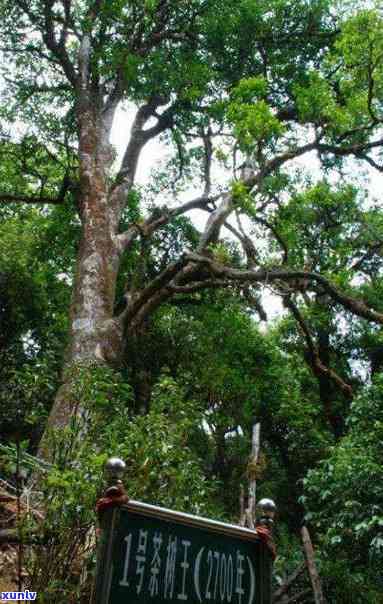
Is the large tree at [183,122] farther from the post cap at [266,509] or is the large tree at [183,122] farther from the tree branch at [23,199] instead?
the post cap at [266,509]

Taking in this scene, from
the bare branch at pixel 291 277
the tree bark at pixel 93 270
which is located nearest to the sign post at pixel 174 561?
the tree bark at pixel 93 270

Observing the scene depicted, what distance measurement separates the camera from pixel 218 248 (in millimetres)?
8203

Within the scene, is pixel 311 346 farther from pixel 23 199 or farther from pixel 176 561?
pixel 176 561

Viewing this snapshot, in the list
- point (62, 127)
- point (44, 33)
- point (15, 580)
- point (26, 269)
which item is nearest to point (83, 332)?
point (26, 269)

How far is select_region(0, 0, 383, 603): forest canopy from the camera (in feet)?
24.3

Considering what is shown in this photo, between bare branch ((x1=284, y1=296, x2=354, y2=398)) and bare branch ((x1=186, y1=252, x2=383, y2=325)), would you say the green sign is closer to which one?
bare branch ((x1=186, y1=252, x2=383, y2=325))

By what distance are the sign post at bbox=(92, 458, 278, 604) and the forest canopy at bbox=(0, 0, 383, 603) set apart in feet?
8.39

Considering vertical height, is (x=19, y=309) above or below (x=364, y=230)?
Answer: below

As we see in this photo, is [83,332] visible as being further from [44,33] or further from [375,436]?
[44,33]

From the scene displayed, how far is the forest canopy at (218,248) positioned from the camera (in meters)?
7.40

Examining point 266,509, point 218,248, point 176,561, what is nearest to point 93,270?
point 218,248

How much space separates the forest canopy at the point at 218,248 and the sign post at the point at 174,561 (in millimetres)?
2559

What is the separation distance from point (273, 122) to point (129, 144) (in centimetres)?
431

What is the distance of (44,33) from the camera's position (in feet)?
33.4
